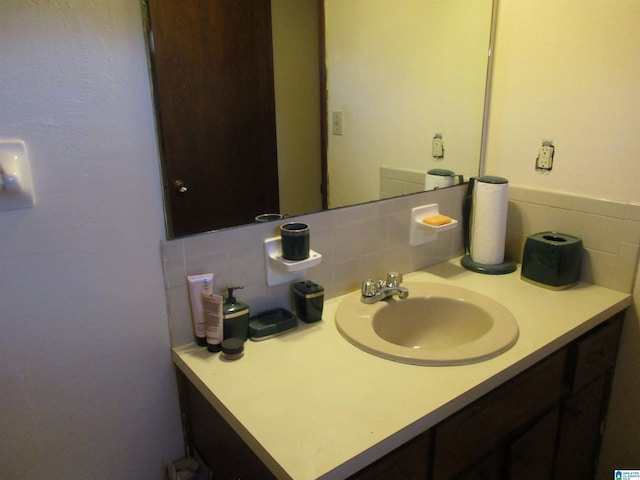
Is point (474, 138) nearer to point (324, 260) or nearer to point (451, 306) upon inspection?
point (451, 306)

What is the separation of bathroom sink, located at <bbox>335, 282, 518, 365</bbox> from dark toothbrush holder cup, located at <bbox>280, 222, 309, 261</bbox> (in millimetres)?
190

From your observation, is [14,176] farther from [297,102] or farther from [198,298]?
[297,102]

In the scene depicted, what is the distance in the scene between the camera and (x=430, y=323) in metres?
1.30

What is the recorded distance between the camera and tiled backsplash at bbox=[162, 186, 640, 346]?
39.8 inches

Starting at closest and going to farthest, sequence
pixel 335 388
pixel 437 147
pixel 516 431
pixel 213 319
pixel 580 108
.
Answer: pixel 335 388, pixel 213 319, pixel 516 431, pixel 580 108, pixel 437 147

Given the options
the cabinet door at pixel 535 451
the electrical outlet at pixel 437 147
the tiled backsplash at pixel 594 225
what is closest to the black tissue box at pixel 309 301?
the cabinet door at pixel 535 451

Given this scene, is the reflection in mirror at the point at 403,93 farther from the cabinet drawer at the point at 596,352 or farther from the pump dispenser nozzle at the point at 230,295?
the cabinet drawer at the point at 596,352

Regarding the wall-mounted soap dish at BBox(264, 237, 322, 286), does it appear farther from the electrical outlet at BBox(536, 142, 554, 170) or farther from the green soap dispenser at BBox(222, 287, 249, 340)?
the electrical outlet at BBox(536, 142, 554, 170)

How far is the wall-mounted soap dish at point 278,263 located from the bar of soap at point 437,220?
0.42 metres

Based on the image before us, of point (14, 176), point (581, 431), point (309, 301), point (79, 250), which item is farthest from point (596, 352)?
point (14, 176)

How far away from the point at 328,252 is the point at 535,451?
711 millimetres

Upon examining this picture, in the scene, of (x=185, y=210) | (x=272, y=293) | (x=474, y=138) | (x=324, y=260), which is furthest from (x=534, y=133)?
(x=185, y=210)

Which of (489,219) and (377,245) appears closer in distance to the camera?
(377,245)

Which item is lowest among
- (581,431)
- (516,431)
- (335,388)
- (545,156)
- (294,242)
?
(581,431)
